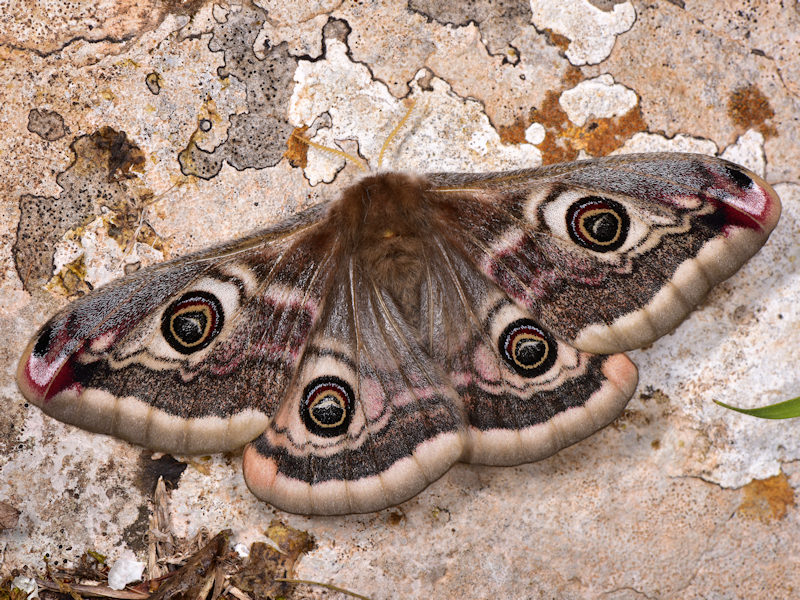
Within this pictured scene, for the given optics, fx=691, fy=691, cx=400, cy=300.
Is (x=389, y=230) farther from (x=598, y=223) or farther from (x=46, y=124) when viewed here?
(x=46, y=124)

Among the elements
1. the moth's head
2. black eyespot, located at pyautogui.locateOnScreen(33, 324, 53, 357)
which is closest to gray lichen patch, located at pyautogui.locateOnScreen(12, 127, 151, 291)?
black eyespot, located at pyautogui.locateOnScreen(33, 324, 53, 357)

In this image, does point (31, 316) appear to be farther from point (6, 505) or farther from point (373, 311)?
point (373, 311)

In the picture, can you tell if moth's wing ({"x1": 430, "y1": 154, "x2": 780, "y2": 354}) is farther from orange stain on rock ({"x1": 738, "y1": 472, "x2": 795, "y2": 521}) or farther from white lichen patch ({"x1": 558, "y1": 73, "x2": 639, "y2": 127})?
orange stain on rock ({"x1": 738, "y1": 472, "x2": 795, "y2": 521})

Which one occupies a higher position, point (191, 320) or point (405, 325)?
point (191, 320)

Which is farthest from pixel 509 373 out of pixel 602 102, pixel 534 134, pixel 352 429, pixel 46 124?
pixel 46 124

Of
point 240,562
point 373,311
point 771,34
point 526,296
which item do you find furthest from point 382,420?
point 771,34

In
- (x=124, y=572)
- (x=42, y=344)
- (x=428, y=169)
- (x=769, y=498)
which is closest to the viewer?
(x=42, y=344)

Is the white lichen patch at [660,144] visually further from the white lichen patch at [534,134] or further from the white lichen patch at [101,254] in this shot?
the white lichen patch at [101,254]
